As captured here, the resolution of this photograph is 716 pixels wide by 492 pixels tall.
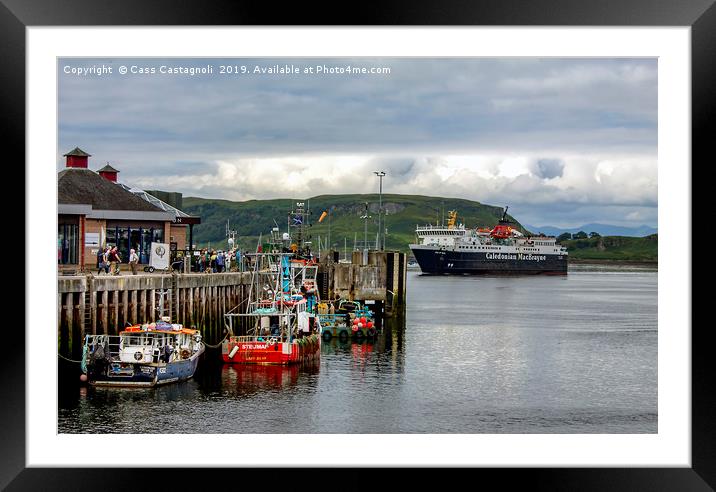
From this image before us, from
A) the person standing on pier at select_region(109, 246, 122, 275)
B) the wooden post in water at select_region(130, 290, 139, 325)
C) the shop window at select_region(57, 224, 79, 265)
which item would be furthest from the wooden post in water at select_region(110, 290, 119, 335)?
the shop window at select_region(57, 224, 79, 265)

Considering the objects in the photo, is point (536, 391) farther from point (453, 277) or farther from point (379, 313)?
point (453, 277)

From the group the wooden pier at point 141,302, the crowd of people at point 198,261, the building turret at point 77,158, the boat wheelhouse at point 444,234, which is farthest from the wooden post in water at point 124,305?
the boat wheelhouse at point 444,234

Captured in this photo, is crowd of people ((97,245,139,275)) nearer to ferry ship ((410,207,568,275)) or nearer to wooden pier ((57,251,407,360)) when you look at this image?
wooden pier ((57,251,407,360))

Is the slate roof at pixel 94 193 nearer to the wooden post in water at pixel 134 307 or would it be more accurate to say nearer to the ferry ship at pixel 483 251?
the wooden post in water at pixel 134 307

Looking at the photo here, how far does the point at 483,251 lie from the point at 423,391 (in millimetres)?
85149

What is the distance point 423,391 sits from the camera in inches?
1002

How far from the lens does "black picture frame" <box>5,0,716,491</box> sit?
11.0m

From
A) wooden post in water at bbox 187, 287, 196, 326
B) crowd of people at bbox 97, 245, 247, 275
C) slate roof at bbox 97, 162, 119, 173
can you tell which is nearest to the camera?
crowd of people at bbox 97, 245, 247, 275

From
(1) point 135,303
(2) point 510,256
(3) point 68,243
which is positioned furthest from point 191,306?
(2) point 510,256

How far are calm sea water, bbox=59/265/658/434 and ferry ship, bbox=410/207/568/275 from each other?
210 ft

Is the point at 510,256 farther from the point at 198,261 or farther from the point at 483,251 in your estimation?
the point at 198,261
